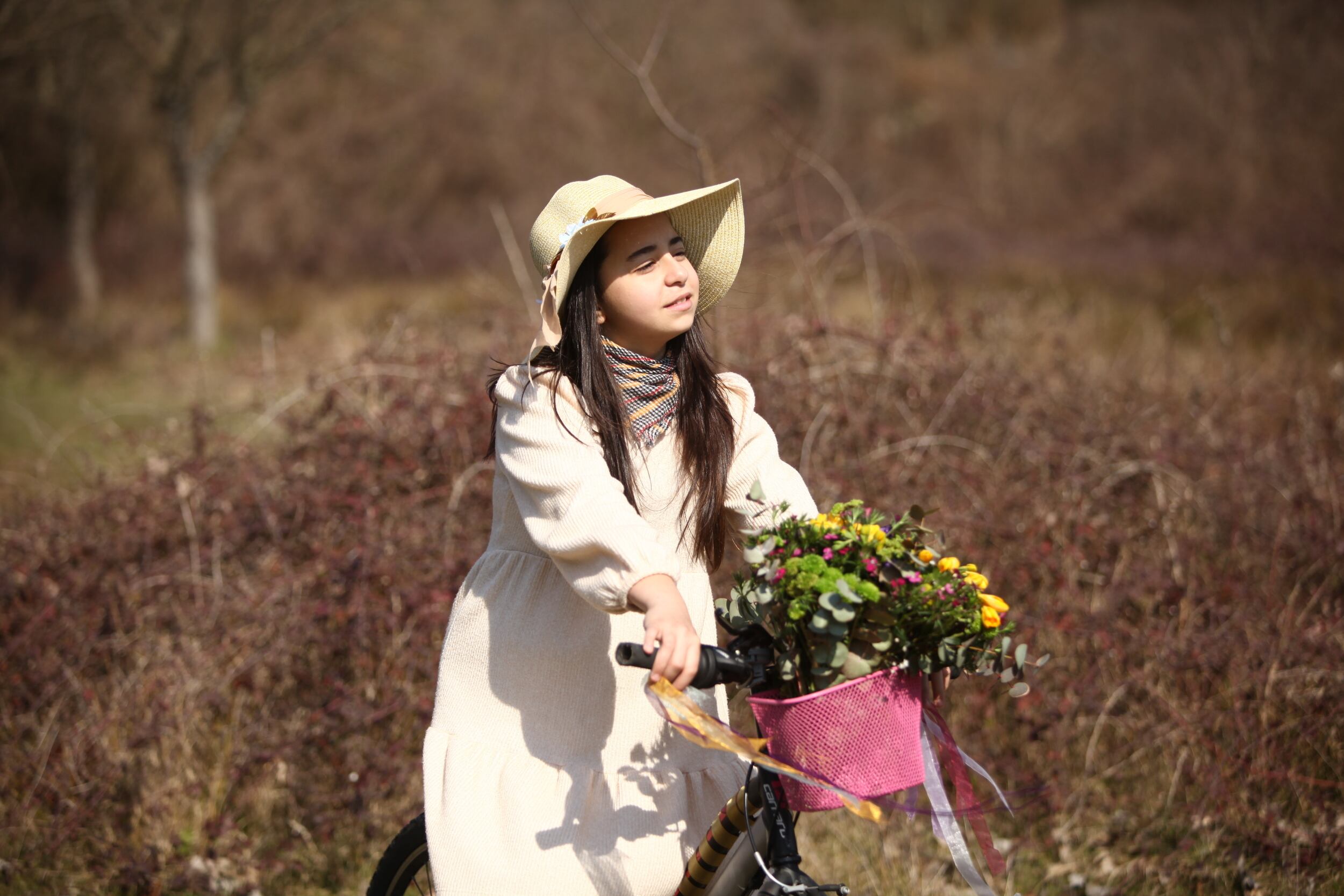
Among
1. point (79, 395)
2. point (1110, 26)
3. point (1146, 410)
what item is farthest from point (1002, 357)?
point (1110, 26)

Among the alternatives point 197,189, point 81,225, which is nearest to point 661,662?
point 197,189

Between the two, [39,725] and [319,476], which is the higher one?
[319,476]

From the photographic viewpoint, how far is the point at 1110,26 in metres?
20.6

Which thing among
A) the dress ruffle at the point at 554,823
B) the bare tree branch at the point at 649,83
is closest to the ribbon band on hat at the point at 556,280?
the dress ruffle at the point at 554,823

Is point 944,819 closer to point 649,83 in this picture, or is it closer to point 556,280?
point 556,280

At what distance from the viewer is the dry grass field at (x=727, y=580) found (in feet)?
10.8

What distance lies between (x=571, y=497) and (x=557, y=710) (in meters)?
0.47

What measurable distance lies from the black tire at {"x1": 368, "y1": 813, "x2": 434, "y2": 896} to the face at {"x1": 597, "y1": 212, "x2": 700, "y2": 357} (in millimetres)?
1127

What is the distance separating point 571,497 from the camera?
5.98 feet

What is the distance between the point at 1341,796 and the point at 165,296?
1352cm

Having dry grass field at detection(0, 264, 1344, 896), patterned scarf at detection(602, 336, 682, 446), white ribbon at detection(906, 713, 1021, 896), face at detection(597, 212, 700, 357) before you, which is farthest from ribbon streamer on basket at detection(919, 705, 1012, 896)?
dry grass field at detection(0, 264, 1344, 896)

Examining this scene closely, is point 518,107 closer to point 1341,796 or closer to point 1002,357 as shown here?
point 1002,357

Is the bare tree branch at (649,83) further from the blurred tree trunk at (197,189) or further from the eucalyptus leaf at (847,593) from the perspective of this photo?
the blurred tree trunk at (197,189)

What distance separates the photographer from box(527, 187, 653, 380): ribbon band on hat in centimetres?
193
